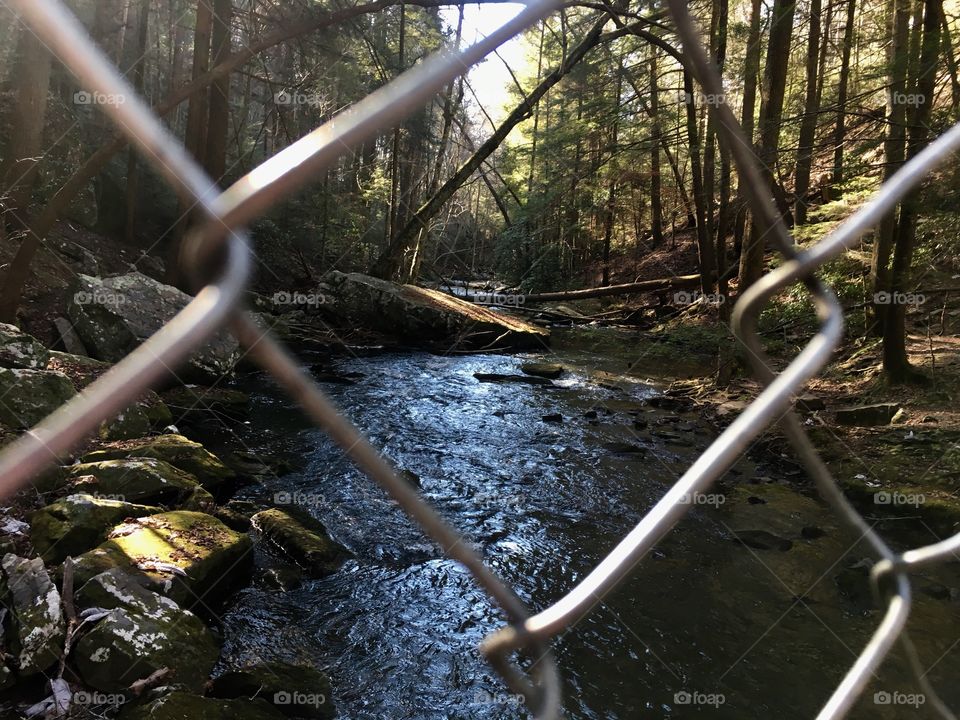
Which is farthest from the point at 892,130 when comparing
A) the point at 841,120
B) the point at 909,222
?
the point at 841,120

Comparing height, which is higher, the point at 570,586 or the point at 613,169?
the point at 613,169

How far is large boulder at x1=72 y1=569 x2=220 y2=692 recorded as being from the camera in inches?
101

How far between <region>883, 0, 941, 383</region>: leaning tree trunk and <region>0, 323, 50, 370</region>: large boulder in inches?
292

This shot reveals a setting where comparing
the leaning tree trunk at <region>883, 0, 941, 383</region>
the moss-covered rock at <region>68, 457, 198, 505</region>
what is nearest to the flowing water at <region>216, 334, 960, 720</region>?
the moss-covered rock at <region>68, 457, 198, 505</region>

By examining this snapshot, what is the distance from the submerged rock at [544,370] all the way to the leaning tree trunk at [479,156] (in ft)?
14.2

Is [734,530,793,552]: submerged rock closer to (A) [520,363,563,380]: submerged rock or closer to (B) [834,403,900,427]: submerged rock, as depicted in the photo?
(B) [834,403,900,427]: submerged rock

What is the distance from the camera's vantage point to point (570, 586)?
3.97m

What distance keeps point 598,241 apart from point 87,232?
1705 centimetres

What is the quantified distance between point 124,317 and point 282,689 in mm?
5947

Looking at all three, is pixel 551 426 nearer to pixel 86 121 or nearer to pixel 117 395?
pixel 117 395

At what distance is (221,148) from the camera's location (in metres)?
10.3

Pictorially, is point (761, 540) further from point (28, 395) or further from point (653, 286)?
point (653, 286)

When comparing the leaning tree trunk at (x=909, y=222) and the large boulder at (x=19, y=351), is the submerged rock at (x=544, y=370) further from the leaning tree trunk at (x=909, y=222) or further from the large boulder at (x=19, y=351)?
the large boulder at (x=19, y=351)

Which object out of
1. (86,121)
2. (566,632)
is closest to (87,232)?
(86,121)
